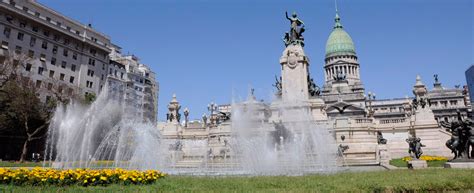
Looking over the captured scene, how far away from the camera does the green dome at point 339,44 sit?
10731 cm

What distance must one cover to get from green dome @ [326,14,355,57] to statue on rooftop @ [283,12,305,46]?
6877cm

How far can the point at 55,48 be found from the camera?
182 ft

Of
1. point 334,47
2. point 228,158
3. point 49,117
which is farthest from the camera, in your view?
point 334,47

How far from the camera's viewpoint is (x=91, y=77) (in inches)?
2442

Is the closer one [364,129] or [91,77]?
[364,129]

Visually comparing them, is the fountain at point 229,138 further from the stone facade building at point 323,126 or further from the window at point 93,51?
the window at point 93,51

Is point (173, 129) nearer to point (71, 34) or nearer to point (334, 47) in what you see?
point (71, 34)

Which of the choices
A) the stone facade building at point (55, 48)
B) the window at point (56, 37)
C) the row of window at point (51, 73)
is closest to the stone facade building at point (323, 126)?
the stone facade building at point (55, 48)

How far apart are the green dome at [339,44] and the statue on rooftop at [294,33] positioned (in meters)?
68.8

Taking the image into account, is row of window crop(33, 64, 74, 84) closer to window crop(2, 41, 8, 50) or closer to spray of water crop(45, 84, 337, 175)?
window crop(2, 41, 8, 50)

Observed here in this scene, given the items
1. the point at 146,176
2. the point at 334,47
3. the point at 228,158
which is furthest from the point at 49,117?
the point at 334,47

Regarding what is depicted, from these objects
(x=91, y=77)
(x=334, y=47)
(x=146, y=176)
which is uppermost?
(x=334, y=47)

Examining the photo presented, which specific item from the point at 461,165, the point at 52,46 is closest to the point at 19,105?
the point at 52,46

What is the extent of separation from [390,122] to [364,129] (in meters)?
3.86
